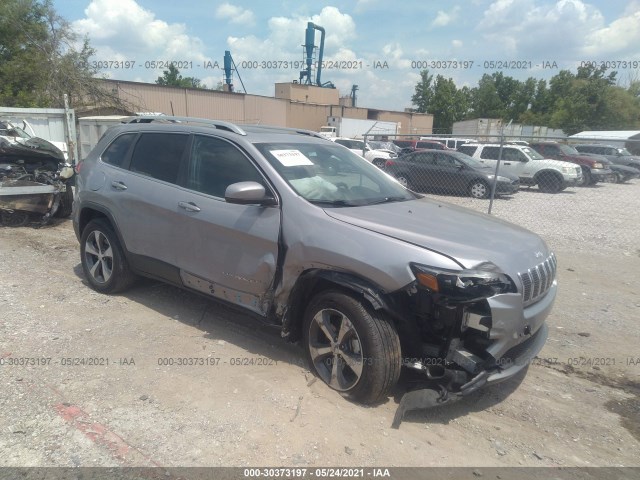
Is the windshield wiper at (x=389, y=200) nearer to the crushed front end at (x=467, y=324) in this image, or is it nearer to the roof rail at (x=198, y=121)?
the crushed front end at (x=467, y=324)

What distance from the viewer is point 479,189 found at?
14609mm

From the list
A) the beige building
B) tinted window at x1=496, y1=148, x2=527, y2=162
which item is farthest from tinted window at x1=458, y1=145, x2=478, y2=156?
the beige building

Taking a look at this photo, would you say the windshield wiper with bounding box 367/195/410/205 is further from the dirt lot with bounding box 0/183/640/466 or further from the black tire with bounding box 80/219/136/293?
the black tire with bounding box 80/219/136/293

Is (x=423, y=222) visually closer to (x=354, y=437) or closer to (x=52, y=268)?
(x=354, y=437)

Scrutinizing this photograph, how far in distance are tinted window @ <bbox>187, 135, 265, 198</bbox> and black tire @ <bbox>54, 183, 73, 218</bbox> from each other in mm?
5429

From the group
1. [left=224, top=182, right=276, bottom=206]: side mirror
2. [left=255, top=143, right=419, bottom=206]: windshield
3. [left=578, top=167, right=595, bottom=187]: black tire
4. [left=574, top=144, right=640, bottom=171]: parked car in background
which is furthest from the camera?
[left=574, top=144, right=640, bottom=171]: parked car in background

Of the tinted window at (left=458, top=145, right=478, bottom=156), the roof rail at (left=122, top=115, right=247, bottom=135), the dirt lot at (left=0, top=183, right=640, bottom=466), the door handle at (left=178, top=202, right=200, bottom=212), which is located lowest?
the dirt lot at (left=0, top=183, right=640, bottom=466)

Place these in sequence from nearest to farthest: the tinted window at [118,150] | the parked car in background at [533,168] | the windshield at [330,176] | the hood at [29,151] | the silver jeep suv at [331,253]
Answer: the silver jeep suv at [331,253] → the windshield at [330,176] → the tinted window at [118,150] → the hood at [29,151] → the parked car in background at [533,168]

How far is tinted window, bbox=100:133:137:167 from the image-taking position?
498cm

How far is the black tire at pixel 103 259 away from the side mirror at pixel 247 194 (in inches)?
77.7

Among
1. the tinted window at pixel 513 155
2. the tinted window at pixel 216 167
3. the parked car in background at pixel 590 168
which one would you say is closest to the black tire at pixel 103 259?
the tinted window at pixel 216 167

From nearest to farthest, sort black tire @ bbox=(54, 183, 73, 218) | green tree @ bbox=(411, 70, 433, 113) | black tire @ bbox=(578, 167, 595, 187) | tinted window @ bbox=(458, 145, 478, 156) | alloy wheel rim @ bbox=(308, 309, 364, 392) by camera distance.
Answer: alloy wheel rim @ bbox=(308, 309, 364, 392), black tire @ bbox=(54, 183, 73, 218), tinted window @ bbox=(458, 145, 478, 156), black tire @ bbox=(578, 167, 595, 187), green tree @ bbox=(411, 70, 433, 113)

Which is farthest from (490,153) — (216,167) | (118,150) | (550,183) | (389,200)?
(216,167)

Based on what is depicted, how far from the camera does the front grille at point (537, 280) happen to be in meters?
3.19
